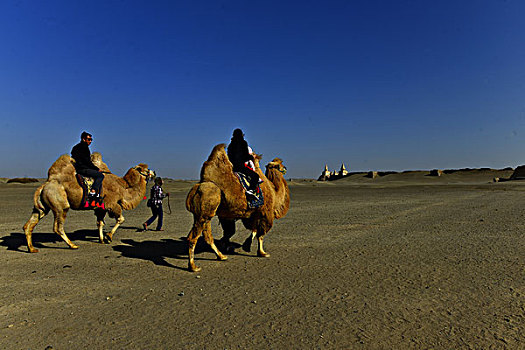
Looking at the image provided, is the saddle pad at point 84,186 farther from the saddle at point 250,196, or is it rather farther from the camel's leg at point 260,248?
the camel's leg at point 260,248

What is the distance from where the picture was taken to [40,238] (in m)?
10.6

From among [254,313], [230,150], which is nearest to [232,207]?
[230,150]

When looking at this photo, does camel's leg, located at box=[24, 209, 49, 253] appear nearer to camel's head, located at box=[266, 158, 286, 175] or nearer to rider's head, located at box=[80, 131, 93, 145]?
rider's head, located at box=[80, 131, 93, 145]

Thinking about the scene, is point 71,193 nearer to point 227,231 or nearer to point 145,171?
point 145,171

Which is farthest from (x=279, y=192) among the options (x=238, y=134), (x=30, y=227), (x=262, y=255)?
(x=30, y=227)

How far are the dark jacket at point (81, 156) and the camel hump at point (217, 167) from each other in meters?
3.98

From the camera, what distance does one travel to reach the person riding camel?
306 inches

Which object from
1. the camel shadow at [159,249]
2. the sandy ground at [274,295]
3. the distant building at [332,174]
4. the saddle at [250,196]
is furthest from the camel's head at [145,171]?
the distant building at [332,174]

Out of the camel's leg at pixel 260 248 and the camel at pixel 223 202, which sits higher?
the camel at pixel 223 202

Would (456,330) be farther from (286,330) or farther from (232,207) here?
(232,207)

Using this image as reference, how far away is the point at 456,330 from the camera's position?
419 cm

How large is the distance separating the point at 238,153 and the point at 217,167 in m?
0.77

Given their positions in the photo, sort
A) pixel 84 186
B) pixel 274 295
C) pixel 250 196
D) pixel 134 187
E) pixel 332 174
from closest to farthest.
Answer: pixel 274 295
pixel 250 196
pixel 84 186
pixel 134 187
pixel 332 174

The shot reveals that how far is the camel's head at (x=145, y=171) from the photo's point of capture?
1096 cm
